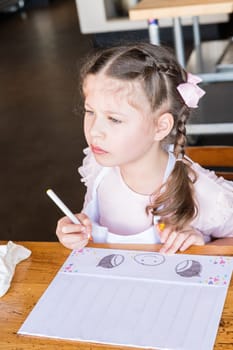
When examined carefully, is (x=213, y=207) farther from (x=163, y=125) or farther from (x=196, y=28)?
(x=196, y=28)

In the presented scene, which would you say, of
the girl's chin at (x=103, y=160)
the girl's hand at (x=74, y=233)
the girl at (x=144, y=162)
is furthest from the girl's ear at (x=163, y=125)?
the girl's hand at (x=74, y=233)

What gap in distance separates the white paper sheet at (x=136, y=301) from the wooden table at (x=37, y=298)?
11 millimetres

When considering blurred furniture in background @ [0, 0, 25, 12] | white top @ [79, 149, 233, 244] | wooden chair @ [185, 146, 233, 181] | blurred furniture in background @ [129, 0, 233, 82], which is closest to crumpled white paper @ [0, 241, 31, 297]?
white top @ [79, 149, 233, 244]

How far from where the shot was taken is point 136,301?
2.84 feet

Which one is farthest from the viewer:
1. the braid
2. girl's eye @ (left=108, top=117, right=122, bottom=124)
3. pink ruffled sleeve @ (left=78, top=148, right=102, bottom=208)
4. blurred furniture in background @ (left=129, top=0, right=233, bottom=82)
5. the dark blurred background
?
the dark blurred background

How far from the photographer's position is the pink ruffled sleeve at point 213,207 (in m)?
1.21

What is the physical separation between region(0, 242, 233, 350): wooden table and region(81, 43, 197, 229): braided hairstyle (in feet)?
0.62

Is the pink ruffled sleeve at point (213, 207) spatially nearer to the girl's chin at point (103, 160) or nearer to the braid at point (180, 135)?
the braid at point (180, 135)

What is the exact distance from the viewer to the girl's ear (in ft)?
3.71

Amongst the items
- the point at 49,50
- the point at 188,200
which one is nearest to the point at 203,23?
the point at 49,50

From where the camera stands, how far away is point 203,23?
4.85m

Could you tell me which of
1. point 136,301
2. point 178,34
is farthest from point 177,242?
point 178,34

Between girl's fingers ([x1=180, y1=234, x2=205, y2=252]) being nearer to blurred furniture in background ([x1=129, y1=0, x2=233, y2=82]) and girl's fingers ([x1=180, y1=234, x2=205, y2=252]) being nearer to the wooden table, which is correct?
the wooden table

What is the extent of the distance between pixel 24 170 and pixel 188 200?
1969 millimetres
